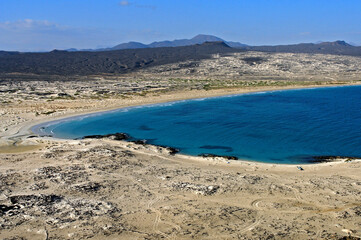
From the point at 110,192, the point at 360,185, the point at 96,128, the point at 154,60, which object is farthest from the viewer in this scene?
the point at 154,60

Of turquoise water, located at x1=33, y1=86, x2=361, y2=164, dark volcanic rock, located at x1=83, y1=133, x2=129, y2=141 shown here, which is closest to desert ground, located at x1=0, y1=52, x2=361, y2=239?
dark volcanic rock, located at x1=83, y1=133, x2=129, y2=141

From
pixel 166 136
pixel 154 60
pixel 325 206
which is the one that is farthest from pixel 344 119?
pixel 154 60

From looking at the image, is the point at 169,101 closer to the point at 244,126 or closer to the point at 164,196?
the point at 244,126

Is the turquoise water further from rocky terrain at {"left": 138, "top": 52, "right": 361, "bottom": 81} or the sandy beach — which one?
rocky terrain at {"left": 138, "top": 52, "right": 361, "bottom": 81}

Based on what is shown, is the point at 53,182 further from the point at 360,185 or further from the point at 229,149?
the point at 360,185

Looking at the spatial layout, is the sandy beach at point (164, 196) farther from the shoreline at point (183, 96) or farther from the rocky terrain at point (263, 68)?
the rocky terrain at point (263, 68)

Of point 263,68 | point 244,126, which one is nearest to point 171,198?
point 244,126
